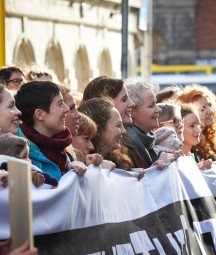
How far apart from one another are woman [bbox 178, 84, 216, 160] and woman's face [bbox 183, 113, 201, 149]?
43 centimetres

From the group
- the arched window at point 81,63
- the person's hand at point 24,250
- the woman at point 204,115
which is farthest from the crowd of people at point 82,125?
the arched window at point 81,63

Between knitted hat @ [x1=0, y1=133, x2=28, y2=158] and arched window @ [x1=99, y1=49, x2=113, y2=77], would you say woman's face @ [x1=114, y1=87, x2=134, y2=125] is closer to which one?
knitted hat @ [x1=0, y1=133, x2=28, y2=158]

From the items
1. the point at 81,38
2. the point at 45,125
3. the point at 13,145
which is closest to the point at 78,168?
the point at 13,145

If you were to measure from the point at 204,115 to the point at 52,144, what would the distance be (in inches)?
163

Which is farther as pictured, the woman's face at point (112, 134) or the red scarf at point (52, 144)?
the woman's face at point (112, 134)

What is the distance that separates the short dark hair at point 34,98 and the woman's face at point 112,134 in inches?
24.4

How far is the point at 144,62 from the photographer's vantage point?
30.4 metres

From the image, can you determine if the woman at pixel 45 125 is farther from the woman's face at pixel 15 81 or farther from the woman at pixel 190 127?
the woman at pixel 190 127

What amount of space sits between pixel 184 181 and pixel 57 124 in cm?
119

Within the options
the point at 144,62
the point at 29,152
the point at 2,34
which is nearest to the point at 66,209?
the point at 29,152

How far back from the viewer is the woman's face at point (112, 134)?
7.80m

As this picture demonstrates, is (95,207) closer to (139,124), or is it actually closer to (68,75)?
(139,124)

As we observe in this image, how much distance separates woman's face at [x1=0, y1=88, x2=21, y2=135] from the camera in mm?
7004

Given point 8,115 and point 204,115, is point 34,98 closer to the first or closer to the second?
point 8,115
